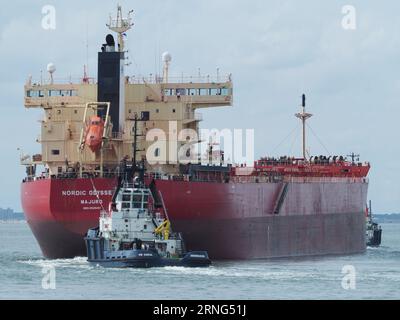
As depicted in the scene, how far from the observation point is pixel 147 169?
55.7 m

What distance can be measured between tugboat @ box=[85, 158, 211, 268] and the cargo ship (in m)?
1.31

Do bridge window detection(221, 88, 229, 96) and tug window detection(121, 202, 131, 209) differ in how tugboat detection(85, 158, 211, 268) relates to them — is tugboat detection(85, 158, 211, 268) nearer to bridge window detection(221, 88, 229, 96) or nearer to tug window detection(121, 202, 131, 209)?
tug window detection(121, 202, 131, 209)

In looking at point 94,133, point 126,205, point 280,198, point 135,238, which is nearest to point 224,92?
point 280,198

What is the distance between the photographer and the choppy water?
43.0 m

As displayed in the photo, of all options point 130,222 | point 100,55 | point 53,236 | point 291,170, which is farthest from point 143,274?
point 291,170

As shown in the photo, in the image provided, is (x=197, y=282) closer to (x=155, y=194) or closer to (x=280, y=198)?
(x=155, y=194)

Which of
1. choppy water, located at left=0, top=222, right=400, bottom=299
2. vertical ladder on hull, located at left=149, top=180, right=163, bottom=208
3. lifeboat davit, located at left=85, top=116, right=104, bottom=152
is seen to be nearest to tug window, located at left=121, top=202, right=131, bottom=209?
vertical ladder on hull, located at left=149, top=180, right=163, bottom=208

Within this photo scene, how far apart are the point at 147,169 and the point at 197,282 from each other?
10620 mm

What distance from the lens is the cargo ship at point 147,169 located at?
178 feet

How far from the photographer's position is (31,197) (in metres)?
57.1

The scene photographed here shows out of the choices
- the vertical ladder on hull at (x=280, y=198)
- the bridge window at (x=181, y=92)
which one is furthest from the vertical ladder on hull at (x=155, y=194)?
the vertical ladder on hull at (x=280, y=198)

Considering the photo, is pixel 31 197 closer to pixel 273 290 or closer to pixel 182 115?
pixel 182 115
